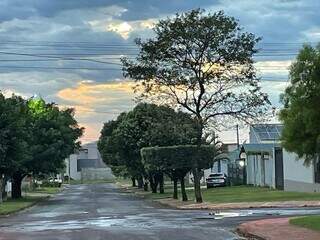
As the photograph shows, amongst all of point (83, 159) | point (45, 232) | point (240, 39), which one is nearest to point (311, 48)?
point (45, 232)

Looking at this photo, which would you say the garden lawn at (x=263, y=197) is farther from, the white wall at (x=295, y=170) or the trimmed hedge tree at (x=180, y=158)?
the trimmed hedge tree at (x=180, y=158)

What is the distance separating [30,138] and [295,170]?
1999 centimetres

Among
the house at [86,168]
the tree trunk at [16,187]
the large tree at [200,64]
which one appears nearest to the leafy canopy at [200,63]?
the large tree at [200,64]

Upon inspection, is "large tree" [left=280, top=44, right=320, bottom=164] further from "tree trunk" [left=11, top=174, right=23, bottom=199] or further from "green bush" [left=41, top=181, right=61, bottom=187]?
"green bush" [left=41, top=181, right=61, bottom=187]

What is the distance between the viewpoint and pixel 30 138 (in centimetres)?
5438

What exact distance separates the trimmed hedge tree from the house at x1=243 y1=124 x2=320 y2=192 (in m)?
3.86

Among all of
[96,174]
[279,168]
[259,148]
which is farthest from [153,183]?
[96,174]

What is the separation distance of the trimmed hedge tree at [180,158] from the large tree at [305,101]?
28152 millimetres

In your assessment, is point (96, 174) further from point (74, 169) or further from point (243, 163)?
point (243, 163)

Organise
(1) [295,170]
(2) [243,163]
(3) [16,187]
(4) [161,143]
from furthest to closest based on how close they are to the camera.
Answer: (2) [243,163]
(3) [16,187]
(4) [161,143]
(1) [295,170]

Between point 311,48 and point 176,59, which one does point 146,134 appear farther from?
point 311,48

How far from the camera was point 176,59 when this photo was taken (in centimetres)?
4228

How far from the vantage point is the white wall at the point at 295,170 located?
49125 millimetres

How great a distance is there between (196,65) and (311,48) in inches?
970
